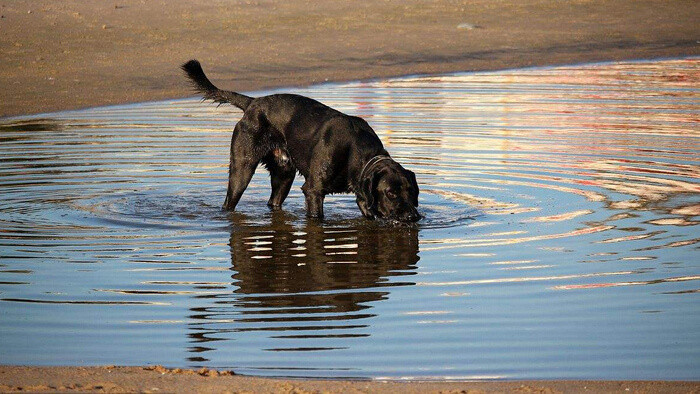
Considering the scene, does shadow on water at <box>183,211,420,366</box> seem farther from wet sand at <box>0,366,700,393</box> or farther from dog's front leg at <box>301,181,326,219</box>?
wet sand at <box>0,366,700,393</box>

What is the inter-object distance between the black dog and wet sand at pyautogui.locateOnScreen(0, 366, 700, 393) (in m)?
4.01

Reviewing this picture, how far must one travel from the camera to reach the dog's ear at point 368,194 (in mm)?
8914

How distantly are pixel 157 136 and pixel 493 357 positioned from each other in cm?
860

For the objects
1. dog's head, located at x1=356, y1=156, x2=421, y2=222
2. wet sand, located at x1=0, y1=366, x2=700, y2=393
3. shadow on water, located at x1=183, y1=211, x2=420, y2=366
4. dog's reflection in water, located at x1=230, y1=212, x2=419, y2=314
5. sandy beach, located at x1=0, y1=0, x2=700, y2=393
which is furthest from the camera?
sandy beach, located at x1=0, y1=0, x2=700, y2=393

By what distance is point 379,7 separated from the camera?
25328 millimetres

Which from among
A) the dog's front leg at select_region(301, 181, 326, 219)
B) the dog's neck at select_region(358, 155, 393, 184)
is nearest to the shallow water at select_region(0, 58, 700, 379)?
the dog's front leg at select_region(301, 181, 326, 219)

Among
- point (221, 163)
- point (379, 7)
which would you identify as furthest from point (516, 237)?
point (379, 7)

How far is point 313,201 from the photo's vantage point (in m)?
9.36

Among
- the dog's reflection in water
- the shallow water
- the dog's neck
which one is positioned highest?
the dog's neck

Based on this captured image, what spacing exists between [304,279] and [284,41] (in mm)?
14221

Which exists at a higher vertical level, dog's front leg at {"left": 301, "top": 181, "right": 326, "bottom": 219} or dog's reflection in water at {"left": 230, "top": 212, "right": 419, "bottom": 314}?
dog's front leg at {"left": 301, "top": 181, "right": 326, "bottom": 219}

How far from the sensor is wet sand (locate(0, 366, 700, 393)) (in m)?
4.75

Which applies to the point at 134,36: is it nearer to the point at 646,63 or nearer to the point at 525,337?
the point at 646,63

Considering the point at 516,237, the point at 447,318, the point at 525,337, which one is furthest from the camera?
the point at 516,237
